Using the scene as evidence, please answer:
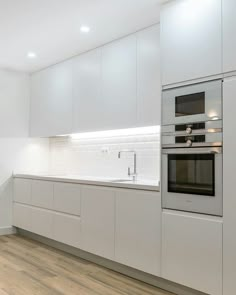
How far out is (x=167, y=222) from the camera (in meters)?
3.05

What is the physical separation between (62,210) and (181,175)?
1952mm

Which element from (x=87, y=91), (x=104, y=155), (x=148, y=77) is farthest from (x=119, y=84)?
(x=104, y=155)

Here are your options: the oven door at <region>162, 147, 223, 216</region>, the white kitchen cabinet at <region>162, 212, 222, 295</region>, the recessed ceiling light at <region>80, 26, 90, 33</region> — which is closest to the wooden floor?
the white kitchen cabinet at <region>162, 212, 222, 295</region>

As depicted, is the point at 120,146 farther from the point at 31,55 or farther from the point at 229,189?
the point at 229,189

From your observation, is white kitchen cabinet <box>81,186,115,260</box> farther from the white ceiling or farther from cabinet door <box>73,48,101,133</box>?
the white ceiling

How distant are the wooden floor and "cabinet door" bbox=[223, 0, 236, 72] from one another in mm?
2002

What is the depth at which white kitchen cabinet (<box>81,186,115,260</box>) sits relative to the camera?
3.65m

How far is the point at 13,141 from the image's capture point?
5.61 meters

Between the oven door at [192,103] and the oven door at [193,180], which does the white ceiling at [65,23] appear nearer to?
the oven door at [192,103]

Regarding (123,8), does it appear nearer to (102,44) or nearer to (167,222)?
(102,44)

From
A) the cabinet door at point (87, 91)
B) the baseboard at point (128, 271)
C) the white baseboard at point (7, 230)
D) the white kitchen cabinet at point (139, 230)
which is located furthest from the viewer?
the white baseboard at point (7, 230)

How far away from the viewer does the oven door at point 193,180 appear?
270 centimetres

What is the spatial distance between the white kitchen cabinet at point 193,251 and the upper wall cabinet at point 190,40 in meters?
1.18

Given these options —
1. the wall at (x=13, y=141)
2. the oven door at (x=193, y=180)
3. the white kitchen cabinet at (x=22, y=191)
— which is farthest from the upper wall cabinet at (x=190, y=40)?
the wall at (x=13, y=141)
